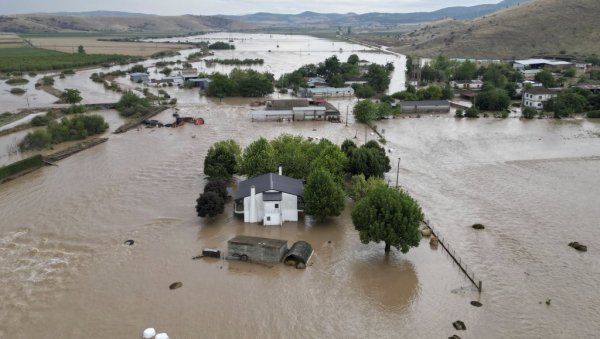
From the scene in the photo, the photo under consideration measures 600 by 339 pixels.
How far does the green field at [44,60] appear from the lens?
71.8 m

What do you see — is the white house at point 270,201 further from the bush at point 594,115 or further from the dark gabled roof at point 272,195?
the bush at point 594,115

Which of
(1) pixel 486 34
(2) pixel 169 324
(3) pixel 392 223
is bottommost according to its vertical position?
(2) pixel 169 324

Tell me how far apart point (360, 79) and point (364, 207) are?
47838mm

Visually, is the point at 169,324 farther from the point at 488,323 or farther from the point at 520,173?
the point at 520,173

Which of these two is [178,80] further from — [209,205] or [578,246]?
[578,246]

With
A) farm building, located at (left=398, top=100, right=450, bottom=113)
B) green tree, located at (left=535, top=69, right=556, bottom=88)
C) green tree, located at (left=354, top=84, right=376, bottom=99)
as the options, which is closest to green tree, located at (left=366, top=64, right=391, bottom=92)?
green tree, located at (left=354, top=84, right=376, bottom=99)

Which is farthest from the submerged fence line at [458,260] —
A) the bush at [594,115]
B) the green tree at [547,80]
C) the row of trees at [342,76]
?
the green tree at [547,80]

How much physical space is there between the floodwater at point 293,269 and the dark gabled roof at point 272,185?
1454 millimetres

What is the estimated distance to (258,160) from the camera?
23.9 m

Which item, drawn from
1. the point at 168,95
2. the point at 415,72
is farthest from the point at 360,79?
the point at 168,95

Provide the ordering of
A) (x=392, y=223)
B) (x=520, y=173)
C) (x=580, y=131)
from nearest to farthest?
(x=392, y=223), (x=520, y=173), (x=580, y=131)

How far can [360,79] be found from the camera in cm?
6362

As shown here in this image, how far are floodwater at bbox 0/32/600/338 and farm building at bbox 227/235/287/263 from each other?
37cm

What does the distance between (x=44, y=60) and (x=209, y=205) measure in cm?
7312
